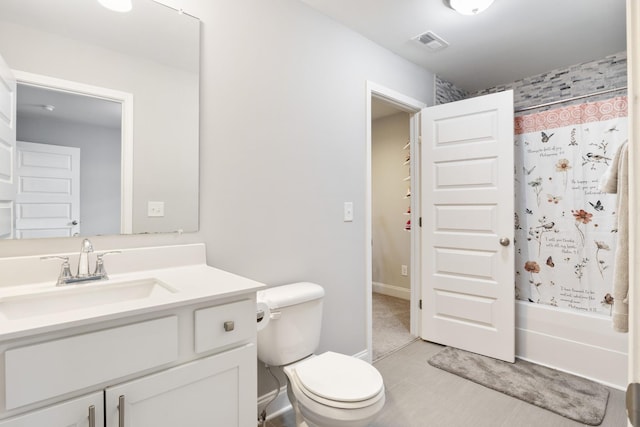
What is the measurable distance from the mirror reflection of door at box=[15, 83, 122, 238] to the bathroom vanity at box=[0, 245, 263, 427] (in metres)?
0.16

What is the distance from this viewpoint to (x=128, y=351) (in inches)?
34.2

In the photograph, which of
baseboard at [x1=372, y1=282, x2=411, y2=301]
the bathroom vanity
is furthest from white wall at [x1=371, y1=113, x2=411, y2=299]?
the bathroom vanity

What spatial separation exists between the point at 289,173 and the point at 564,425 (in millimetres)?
1935

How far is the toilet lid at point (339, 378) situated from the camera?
127 cm

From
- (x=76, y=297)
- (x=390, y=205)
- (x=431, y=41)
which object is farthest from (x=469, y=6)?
(x=390, y=205)

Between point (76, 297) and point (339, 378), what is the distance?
1021mm

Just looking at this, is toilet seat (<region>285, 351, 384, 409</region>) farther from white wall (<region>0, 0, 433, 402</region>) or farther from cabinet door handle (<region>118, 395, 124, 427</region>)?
cabinet door handle (<region>118, 395, 124, 427</region>)

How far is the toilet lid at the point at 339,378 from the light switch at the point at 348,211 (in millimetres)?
885

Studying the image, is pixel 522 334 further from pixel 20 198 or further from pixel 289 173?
pixel 20 198

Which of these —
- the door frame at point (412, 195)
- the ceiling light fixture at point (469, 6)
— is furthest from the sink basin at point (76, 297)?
the ceiling light fixture at point (469, 6)

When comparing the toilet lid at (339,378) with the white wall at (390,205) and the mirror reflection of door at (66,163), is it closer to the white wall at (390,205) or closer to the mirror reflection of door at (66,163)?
the mirror reflection of door at (66,163)

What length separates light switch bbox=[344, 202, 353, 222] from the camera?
7.06ft

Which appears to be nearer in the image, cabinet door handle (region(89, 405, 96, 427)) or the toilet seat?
cabinet door handle (region(89, 405, 96, 427))

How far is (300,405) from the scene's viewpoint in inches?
54.4
